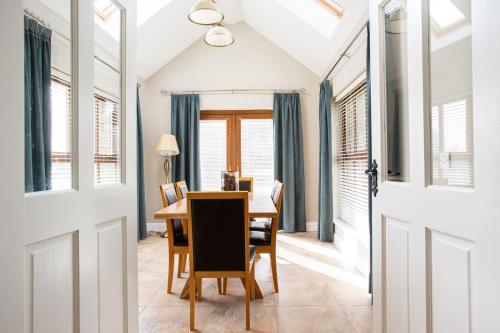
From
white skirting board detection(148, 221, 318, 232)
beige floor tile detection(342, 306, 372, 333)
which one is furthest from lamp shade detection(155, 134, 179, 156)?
beige floor tile detection(342, 306, 372, 333)

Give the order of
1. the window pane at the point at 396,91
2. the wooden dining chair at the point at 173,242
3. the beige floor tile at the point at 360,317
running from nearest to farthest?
the window pane at the point at 396,91 < the beige floor tile at the point at 360,317 < the wooden dining chair at the point at 173,242

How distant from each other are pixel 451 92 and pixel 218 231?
1472 millimetres

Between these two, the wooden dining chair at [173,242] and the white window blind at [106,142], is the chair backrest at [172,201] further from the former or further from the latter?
the white window blind at [106,142]

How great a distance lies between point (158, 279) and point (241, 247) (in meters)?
1.40

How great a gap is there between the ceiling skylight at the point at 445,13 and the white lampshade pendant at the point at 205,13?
6.68 feet

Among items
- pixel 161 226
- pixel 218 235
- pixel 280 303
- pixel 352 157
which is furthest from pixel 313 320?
pixel 161 226

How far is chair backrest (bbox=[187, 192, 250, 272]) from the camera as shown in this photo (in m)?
1.97

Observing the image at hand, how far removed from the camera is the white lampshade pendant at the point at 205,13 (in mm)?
2709

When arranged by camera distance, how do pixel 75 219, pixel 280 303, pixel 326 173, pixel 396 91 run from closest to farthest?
1. pixel 75 219
2. pixel 396 91
3. pixel 280 303
4. pixel 326 173

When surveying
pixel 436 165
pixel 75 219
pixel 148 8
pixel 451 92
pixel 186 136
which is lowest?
pixel 75 219

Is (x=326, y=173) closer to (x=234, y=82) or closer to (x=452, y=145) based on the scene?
(x=234, y=82)

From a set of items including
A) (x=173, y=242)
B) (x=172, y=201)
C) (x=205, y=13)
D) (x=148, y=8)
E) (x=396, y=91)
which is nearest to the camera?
(x=396, y=91)

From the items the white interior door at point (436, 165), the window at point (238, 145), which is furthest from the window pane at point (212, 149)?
the white interior door at point (436, 165)

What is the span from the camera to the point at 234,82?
523cm
